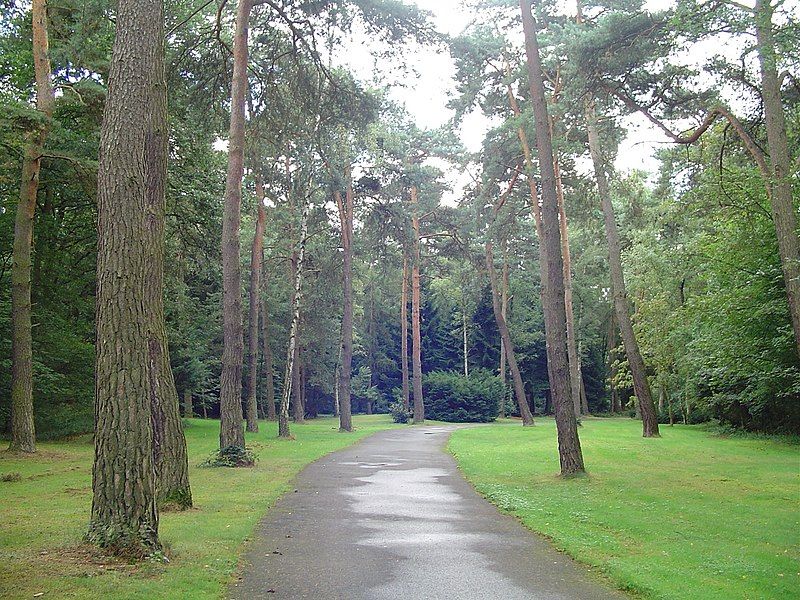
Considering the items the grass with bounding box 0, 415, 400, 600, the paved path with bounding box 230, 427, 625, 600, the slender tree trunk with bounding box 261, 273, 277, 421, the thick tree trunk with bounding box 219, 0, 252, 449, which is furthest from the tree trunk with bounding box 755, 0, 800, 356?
the slender tree trunk with bounding box 261, 273, 277, 421

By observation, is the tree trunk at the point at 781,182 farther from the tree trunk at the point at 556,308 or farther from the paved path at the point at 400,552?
the paved path at the point at 400,552

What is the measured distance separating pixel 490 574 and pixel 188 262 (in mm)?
17818

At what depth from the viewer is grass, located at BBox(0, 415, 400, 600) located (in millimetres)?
5477

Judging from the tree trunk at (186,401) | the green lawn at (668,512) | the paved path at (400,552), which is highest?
the tree trunk at (186,401)

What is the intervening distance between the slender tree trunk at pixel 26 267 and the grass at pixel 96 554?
1359 mm

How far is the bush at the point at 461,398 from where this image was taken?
4894 centimetres

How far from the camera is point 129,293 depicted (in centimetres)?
681

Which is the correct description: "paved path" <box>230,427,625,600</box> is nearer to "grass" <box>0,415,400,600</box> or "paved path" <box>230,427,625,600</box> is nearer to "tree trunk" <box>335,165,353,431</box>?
"grass" <box>0,415,400,600</box>

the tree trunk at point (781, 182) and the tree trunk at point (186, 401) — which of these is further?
the tree trunk at point (186, 401)

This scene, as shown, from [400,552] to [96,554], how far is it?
9.49 ft

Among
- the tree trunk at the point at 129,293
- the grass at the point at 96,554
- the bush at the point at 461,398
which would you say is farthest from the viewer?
the bush at the point at 461,398

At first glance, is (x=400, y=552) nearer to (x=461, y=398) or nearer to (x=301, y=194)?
(x=301, y=194)

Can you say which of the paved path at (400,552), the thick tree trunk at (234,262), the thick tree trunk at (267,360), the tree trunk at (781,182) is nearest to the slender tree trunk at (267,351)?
the thick tree trunk at (267,360)

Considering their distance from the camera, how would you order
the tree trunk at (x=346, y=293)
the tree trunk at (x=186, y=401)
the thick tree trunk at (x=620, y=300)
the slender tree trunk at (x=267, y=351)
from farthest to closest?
1. the tree trunk at (x=186, y=401)
2. the slender tree trunk at (x=267, y=351)
3. the tree trunk at (x=346, y=293)
4. the thick tree trunk at (x=620, y=300)
